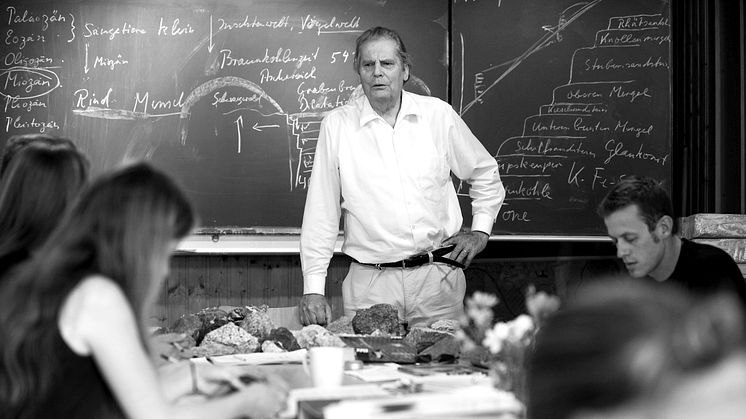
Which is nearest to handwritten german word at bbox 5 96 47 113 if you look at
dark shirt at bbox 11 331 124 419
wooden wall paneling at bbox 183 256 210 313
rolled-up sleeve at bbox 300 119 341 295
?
wooden wall paneling at bbox 183 256 210 313

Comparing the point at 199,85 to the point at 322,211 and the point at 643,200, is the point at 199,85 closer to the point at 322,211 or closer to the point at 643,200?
the point at 322,211

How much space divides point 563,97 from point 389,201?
5.44ft

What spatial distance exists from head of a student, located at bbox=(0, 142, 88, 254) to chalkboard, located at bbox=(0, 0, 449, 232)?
8.87ft

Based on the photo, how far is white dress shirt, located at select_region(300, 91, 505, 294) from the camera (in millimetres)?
3682

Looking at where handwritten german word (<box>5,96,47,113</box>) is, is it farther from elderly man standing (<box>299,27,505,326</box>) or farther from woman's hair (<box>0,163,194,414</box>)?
woman's hair (<box>0,163,194,414</box>)

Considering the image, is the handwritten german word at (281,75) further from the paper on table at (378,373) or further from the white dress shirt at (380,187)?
the paper on table at (378,373)

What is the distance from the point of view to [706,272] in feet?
8.73

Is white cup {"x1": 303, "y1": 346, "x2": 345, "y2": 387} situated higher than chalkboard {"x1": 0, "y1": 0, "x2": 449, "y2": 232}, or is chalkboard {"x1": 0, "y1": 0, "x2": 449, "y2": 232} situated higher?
chalkboard {"x1": 0, "y1": 0, "x2": 449, "y2": 232}

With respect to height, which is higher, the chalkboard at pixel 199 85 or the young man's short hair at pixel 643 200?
the chalkboard at pixel 199 85

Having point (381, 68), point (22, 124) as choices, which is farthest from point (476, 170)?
point (22, 124)

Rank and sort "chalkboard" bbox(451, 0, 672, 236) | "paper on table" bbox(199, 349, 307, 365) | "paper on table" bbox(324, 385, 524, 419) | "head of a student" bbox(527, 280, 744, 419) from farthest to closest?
"chalkboard" bbox(451, 0, 672, 236)
"paper on table" bbox(199, 349, 307, 365)
"paper on table" bbox(324, 385, 524, 419)
"head of a student" bbox(527, 280, 744, 419)

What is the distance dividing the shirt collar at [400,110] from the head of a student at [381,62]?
8 centimetres

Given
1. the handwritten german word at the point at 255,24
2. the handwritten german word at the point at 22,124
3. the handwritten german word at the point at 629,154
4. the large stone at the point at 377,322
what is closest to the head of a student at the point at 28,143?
the large stone at the point at 377,322

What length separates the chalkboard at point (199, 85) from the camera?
14.9 feet
